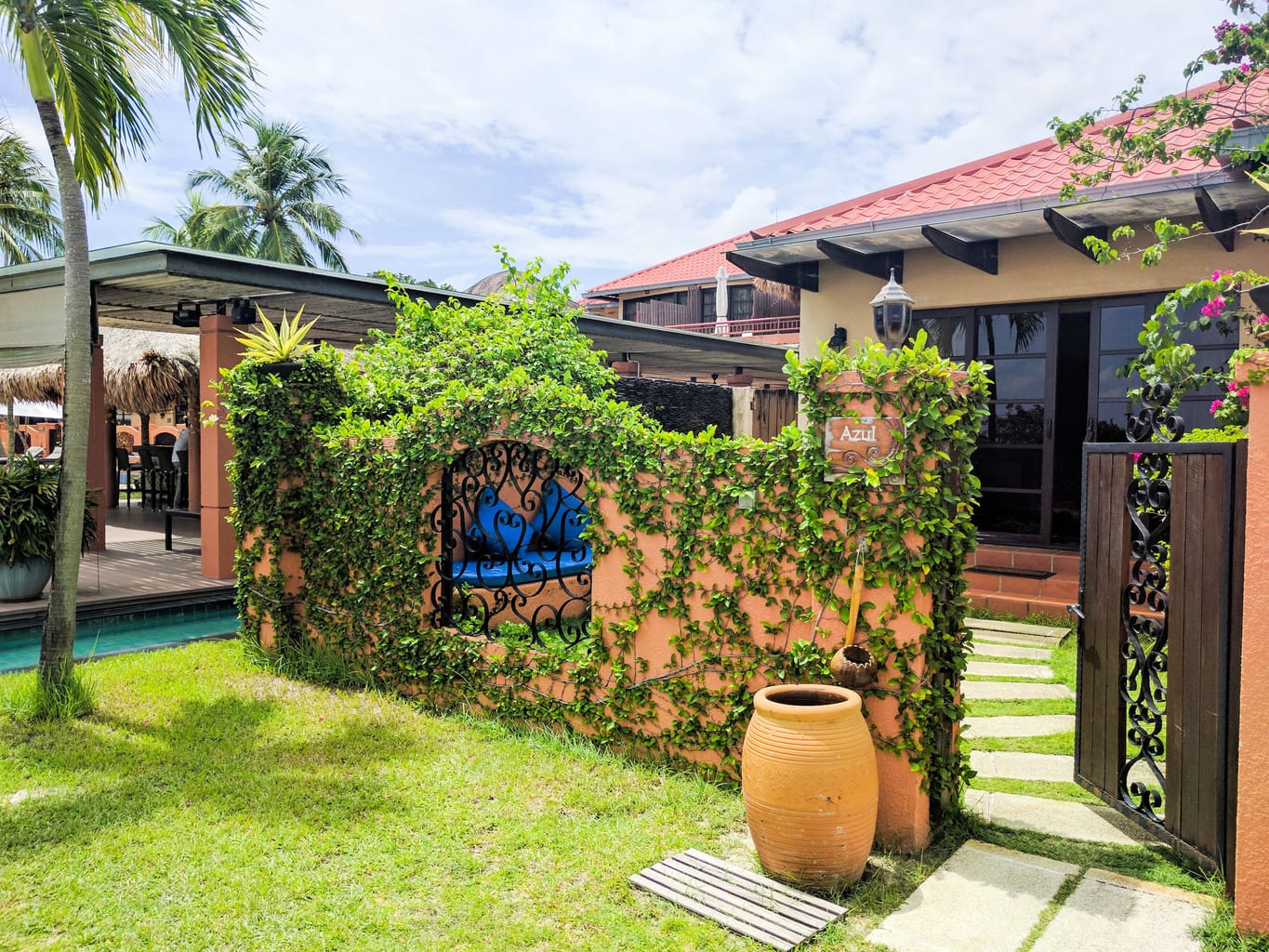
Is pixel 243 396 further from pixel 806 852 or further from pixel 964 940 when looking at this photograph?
pixel 964 940

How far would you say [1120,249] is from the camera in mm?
7215

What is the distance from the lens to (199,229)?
27.7m

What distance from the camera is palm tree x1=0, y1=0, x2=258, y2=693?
472cm

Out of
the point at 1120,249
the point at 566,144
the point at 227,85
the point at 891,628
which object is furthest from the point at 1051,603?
the point at 566,144

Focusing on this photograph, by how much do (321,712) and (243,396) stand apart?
2371 millimetres

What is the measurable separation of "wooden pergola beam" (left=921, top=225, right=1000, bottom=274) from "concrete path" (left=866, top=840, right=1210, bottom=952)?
553 centimetres

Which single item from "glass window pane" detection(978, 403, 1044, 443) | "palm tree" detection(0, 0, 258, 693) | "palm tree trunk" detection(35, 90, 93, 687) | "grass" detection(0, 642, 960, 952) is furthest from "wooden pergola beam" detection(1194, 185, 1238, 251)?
"palm tree trunk" detection(35, 90, 93, 687)

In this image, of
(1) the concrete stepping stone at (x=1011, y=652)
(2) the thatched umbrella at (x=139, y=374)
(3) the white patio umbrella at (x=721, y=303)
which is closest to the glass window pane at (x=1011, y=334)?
(1) the concrete stepping stone at (x=1011, y=652)

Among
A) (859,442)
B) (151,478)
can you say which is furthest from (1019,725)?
(151,478)

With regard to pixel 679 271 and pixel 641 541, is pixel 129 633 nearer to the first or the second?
pixel 641 541

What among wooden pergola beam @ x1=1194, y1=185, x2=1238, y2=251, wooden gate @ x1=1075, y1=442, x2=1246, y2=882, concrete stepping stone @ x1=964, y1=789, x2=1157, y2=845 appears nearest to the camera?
wooden gate @ x1=1075, y1=442, x2=1246, y2=882

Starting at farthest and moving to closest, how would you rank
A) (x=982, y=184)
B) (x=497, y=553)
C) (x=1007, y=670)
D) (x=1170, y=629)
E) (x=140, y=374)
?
(x=140, y=374)
(x=982, y=184)
(x=497, y=553)
(x=1007, y=670)
(x=1170, y=629)

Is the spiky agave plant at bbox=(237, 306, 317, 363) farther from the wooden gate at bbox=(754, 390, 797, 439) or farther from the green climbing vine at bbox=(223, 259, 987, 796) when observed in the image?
the wooden gate at bbox=(754, 390, 797, 439)

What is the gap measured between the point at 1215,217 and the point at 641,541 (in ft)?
17.5
